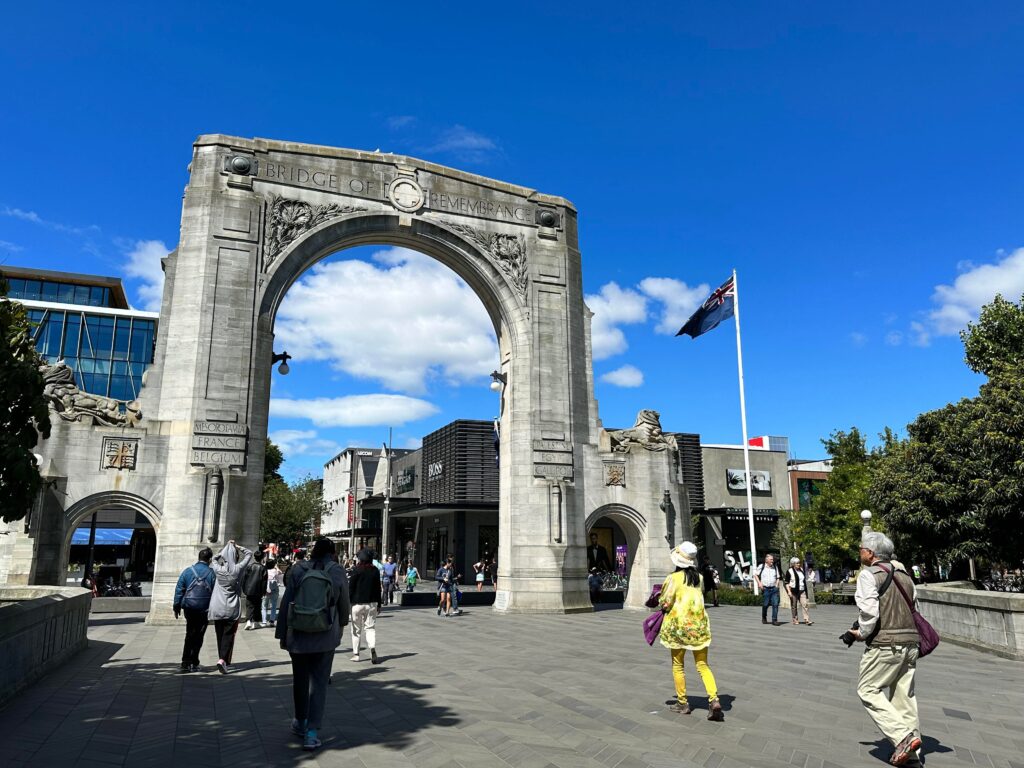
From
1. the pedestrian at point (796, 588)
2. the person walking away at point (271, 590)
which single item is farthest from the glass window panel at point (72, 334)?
the pedestrian at point (796, 588)

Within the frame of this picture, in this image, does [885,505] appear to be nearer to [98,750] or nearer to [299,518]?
[98,750]

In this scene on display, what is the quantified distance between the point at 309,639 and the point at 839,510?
108 feet

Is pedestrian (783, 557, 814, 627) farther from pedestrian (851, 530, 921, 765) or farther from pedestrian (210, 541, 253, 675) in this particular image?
pedestrian (210, 541, 253, 675)

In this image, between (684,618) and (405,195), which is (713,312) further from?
(684,618)

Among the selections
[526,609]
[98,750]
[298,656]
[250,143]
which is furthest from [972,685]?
[250,143]

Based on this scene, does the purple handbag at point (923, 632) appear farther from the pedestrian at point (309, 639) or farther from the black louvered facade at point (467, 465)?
the black louvered facade at point (467, 465)

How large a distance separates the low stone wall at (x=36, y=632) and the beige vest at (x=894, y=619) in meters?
8.52

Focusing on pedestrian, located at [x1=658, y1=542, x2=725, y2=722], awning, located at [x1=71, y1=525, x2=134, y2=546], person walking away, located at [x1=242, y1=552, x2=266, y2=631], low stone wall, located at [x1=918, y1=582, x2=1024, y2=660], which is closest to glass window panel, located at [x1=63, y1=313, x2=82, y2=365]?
awning, located at [x1=71, y1=525, x2=134, y2=546]

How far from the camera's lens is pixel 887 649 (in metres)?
6.24

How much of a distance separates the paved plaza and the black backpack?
114 centimetres

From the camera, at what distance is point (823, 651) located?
13.0 m

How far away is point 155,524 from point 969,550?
22152 mm

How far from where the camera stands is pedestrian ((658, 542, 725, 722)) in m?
7.40

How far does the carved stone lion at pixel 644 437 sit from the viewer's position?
79.7ft
